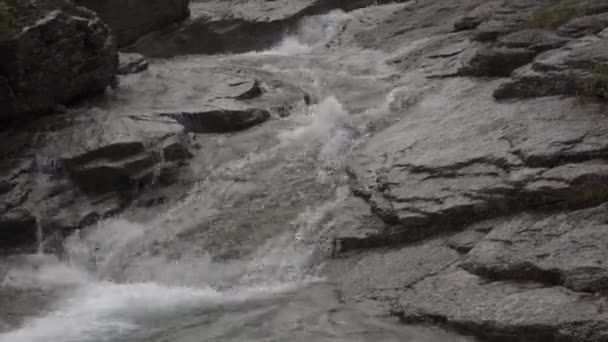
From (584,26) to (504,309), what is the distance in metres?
7.23

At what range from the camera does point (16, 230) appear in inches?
444

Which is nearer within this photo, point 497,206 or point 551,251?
point 551,251

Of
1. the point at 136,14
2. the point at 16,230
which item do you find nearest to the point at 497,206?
the point at 16,230

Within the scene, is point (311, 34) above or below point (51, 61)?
below

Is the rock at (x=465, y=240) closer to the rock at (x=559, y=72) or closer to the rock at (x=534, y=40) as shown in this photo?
the rock at (x=559, y=72)

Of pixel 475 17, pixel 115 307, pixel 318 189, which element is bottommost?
pixel 115 307

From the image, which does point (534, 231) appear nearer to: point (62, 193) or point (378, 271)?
point (378, 271)

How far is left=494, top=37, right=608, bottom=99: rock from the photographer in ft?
34.6

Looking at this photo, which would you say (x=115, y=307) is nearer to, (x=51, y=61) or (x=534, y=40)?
(x=51, y=61)

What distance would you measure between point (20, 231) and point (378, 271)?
19.4ft

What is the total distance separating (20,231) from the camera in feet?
37.1

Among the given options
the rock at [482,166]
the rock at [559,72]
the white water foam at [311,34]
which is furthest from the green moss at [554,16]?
the white water foam at [311,34]

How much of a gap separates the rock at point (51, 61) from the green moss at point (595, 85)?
9.26m

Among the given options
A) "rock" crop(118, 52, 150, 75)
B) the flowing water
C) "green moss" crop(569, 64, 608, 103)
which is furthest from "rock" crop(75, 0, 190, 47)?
"green moss" crop(569, 64, 608, 103)
